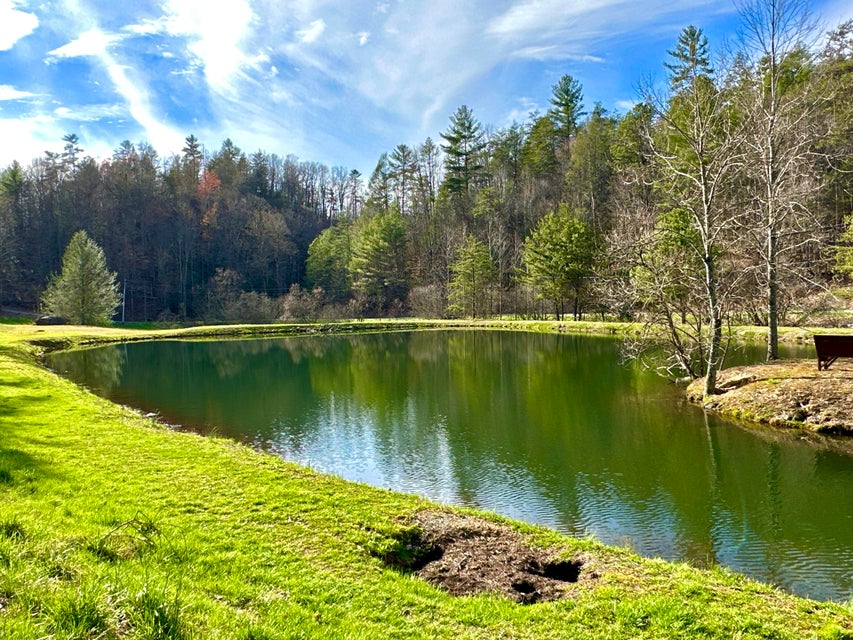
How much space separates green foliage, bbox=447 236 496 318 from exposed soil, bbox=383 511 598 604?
55.1 meters

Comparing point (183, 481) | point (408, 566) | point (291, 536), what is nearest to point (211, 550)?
point (291, 536)

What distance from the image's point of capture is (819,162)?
45.4 m

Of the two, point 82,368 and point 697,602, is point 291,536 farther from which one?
point 82,368

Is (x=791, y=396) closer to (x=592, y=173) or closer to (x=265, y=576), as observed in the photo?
(x=265, y=576)

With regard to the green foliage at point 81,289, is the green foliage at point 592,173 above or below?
above

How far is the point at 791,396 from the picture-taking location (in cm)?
1485

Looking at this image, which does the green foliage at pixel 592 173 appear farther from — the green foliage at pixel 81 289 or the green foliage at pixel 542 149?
the green foliage at pixel 81 289

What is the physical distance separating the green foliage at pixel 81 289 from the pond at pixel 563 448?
1211 inches

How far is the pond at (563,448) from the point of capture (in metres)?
8.41

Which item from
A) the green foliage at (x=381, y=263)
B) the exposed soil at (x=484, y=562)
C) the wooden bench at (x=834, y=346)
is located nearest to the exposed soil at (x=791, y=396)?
the wooden bench at (x=834, y=346)

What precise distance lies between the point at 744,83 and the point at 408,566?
20876mm

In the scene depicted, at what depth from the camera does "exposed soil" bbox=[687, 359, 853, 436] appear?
538 inches

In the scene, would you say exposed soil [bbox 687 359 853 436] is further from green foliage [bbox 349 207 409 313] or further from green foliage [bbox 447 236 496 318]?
green foliage [bbox 349 207 409 313]

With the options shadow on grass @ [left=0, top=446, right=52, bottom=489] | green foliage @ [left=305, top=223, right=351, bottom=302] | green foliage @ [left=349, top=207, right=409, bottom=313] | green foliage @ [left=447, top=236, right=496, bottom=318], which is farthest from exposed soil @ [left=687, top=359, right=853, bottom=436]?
green foliage @ [left=305, top=223, right=351, bottom=302]
